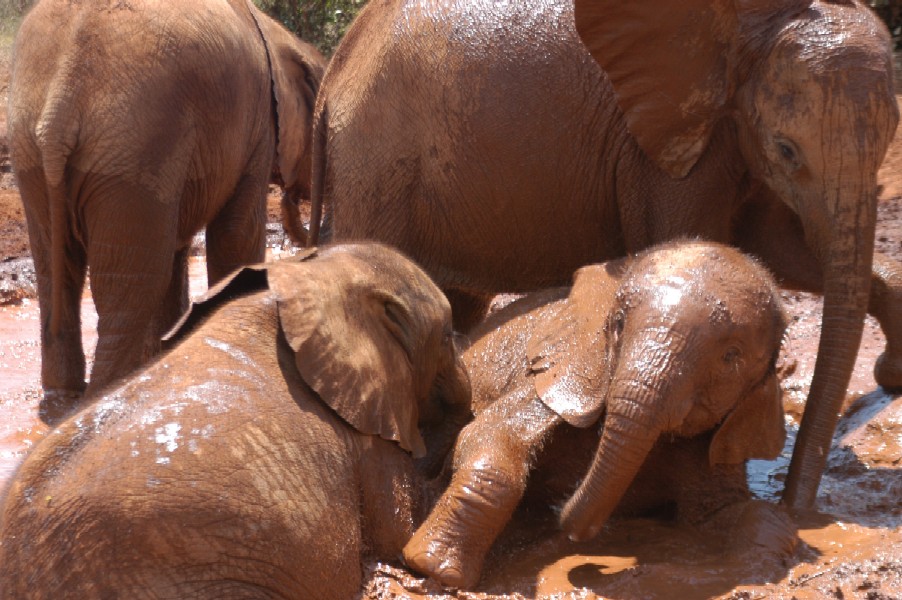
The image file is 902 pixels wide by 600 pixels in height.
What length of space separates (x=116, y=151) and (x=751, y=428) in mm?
2928

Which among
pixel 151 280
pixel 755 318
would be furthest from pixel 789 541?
pixel 151 280

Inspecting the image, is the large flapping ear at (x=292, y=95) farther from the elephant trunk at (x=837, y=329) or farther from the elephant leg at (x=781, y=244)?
the elephant trunk at (x=837, y=329)

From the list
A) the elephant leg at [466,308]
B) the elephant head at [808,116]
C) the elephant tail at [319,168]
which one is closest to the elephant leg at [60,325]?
the elephant tail at [319,168]

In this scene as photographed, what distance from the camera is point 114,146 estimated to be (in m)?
6.15

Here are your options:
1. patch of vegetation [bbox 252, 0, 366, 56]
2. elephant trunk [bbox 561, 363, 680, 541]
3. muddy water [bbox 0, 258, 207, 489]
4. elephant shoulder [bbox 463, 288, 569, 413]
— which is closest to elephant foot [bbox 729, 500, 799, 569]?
elephant trunk [bbox 561, 363, 680, 541]

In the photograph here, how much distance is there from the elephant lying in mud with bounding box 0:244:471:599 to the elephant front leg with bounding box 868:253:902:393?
1.94m

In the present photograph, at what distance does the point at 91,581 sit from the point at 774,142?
8.84 feet

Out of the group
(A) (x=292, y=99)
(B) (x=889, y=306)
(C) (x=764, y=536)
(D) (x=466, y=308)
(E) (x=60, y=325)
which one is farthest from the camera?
(A) (x=292, y=99)

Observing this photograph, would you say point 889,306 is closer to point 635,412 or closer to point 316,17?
point 635,412

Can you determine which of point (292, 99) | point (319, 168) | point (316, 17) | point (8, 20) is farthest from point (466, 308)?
point (8, 20)

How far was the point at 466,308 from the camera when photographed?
22.1 feet

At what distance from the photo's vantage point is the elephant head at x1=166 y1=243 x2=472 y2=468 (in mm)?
4230

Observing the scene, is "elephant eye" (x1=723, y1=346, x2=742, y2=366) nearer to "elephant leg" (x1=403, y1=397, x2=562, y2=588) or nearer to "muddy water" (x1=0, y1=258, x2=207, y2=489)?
"elephant leg" (x1=403, y1=397, x2=562, y2=588)

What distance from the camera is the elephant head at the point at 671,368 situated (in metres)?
4.25
